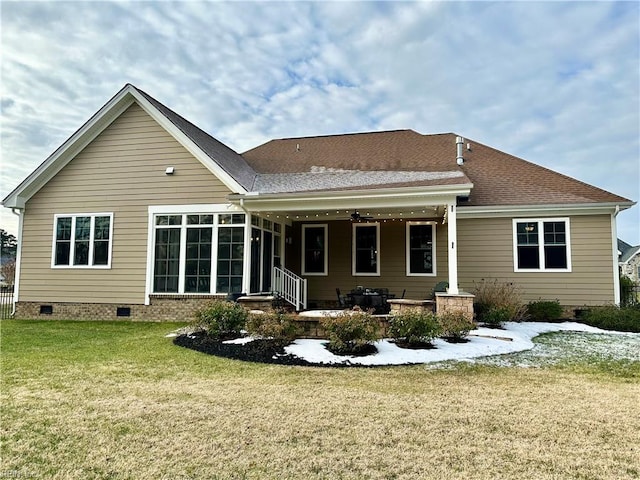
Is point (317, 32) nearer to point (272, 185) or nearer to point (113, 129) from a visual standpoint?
point (272, 185)

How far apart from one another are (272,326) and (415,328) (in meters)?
2.53

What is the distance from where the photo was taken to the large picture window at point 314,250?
1346cm

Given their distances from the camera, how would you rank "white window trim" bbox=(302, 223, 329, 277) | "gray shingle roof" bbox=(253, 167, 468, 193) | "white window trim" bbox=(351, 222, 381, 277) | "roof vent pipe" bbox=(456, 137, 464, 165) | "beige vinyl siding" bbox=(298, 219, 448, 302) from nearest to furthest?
"gray shingle roof" bbox=(253, 167, 468, 193) < "beige vinyl siding" bbox=(298, 219, 448, 302) < "white window trim" bbox=(351, 222, 381, 277) < "roof vent pipe" bbox=(456, 137, 464, 165) < "white window trim" bbox=(302, 223, 329, 277)

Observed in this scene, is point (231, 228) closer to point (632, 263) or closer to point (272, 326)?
point (272, 326)

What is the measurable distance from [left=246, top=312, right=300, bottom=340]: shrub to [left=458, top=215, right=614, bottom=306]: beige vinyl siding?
6449 mm

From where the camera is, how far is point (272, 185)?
12.4 meters

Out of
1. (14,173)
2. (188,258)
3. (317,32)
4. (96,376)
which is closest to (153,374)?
(96,376)

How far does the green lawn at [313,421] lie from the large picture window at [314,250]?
716 cm

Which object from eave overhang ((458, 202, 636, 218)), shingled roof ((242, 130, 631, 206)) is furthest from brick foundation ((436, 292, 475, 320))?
eave overhang ((458, 202, 636, 218))

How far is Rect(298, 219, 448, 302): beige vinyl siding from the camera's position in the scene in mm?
12500

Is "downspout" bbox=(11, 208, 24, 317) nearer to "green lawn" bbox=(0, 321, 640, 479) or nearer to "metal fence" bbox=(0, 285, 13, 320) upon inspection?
"metal fence" bbox=(0, 285, 13, 320)

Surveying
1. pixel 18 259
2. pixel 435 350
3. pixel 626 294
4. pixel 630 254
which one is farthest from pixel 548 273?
pixel 630 254

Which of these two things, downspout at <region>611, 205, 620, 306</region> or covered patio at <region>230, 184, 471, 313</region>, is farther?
covered patio at <region>230, 184, 471, 313</region>

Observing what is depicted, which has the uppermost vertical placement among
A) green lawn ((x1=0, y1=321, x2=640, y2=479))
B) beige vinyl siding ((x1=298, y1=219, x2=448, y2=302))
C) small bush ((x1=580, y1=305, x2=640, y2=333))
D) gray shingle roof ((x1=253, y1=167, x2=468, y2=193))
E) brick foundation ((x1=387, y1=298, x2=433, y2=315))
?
gray shingle roof ((x1=253, y1=167, x2=468, y2=193))
